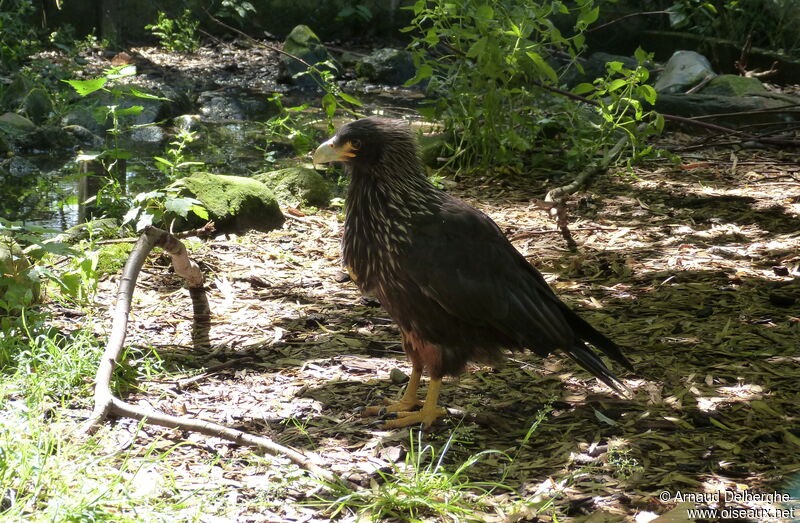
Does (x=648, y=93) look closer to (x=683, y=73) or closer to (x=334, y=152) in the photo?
(x=334, y=152)

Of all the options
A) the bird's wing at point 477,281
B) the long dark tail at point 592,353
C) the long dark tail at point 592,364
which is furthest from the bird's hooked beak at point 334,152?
the long dark tail at point 592,364

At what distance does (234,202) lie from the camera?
228 inches

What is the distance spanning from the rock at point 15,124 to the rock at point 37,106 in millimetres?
269

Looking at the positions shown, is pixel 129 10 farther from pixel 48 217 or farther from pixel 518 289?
pixel 518 289

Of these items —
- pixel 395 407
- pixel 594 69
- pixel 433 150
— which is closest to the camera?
pixel 395 407

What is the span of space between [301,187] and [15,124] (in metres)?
4.38

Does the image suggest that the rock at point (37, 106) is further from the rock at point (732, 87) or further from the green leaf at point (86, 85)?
the rock at point (732, 87)

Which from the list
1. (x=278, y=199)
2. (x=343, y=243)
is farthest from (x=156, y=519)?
(x=278, y=199)

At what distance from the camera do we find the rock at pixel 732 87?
362 inches

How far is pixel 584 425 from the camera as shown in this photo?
3369 mm

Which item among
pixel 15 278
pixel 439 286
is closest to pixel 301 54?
pixel 15 278

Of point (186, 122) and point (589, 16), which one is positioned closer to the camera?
point (589, 16)

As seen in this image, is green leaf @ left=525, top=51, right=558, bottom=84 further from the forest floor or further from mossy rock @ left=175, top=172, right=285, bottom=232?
mossy rock @ left=175, top=172, right=285, bottom=232

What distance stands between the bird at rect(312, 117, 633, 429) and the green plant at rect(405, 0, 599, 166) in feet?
8.81
